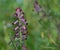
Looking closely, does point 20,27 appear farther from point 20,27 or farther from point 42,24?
point 42,24

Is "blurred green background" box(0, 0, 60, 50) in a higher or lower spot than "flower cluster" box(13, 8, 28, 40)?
lower

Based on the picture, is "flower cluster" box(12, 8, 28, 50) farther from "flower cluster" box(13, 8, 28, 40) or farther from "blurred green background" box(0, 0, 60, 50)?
"blurred green background" box(0, 0, 60, 50)

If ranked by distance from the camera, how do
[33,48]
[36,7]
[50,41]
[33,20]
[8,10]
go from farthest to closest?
[8,10] < [33,20] < [36,7] < [50,41] < [33,48]

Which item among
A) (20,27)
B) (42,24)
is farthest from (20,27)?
(42,24)

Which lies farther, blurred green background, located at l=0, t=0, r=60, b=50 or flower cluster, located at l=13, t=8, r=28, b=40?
blurred green background, located at l=0, t=0, r=60, b=50

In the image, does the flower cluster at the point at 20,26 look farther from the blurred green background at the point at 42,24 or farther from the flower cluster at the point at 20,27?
the blurred green background at the point at 42,24

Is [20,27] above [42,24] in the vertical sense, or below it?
above

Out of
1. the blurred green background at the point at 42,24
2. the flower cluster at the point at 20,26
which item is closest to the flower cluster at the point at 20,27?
the flower cluster at the point at 20,26

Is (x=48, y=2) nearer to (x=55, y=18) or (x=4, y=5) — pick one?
(x=55, y=18)

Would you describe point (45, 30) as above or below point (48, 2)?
below

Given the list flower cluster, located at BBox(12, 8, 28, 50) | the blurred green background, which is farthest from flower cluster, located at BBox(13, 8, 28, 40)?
the blurred green background

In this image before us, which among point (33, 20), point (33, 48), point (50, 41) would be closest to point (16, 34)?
point (33, 48)
